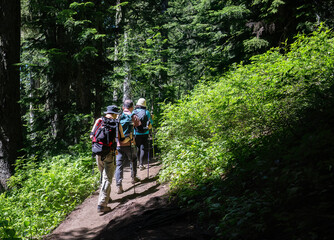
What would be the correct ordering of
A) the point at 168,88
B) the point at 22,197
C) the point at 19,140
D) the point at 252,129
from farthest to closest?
the point at 168,88, the point at 19,140, the point at 22,197, the point at 252,129

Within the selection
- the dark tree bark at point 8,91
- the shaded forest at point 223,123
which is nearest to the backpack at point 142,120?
the shaded forest at point 223,123

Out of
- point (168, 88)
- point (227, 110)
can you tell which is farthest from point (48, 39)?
point (227, 110)

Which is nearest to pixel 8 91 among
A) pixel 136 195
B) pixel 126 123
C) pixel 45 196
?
pixel 45 196

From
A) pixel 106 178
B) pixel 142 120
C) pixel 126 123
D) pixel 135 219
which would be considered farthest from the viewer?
pixel 142 120

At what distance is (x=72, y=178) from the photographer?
22.8ft

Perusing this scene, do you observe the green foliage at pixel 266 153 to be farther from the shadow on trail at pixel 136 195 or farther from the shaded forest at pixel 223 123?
the shadow on trail at pixel 136 195

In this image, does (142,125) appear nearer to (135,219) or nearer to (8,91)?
(135,219)

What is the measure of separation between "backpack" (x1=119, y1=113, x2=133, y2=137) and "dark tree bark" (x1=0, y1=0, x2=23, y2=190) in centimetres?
500

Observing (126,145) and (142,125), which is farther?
(142,125)

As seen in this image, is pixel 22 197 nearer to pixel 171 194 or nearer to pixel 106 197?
pixel 106 197

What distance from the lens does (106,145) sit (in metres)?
5.55

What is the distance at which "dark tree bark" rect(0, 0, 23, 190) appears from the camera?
8453mm

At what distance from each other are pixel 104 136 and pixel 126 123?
123 centimetres

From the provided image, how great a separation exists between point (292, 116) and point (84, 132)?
26.5ft
